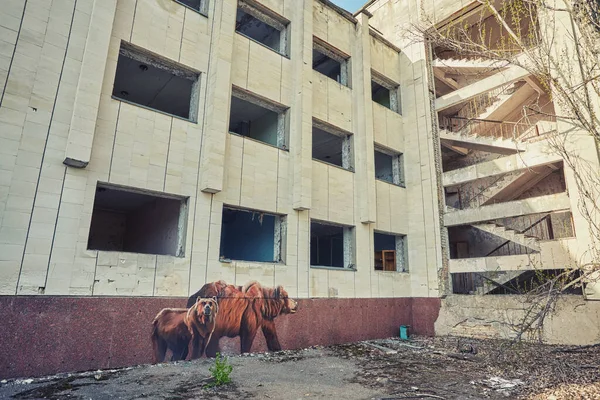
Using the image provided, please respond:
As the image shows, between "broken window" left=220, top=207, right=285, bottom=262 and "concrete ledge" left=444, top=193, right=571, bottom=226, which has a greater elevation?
"concrete ledge" left=444, top=193, right=571, bottom=226

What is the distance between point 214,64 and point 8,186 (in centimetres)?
546

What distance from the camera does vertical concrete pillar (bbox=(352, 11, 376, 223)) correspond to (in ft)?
40.2

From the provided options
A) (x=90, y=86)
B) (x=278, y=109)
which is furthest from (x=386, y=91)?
(x=90, y=86)

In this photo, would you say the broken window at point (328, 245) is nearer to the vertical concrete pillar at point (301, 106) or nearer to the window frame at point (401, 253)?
the window frame at point (401, 253)

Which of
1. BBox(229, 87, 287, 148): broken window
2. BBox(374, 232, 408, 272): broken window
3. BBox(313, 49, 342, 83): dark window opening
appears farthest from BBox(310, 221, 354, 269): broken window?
BBox(313, 49, 342, 83): dark window opening

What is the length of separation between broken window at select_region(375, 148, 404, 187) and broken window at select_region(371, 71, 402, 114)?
196 centimetres

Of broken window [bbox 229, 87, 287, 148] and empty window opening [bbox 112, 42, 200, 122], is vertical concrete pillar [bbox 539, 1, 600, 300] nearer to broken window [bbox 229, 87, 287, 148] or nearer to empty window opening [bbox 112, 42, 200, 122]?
broken window [bbox 229, 87, 287, 148]

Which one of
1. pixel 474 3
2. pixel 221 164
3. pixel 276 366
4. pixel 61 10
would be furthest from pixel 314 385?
pixel 474 3

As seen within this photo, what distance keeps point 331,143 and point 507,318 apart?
8613 millimetres

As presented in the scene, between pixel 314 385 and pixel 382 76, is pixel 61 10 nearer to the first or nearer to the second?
pixel 314 385

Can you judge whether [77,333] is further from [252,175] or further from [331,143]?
[331,143]

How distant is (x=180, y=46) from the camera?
9.25 m

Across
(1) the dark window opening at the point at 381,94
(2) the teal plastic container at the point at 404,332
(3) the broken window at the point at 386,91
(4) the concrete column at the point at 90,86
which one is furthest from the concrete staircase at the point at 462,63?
(4) the concrete column at the point at 90,86

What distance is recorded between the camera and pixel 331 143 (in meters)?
14.6
